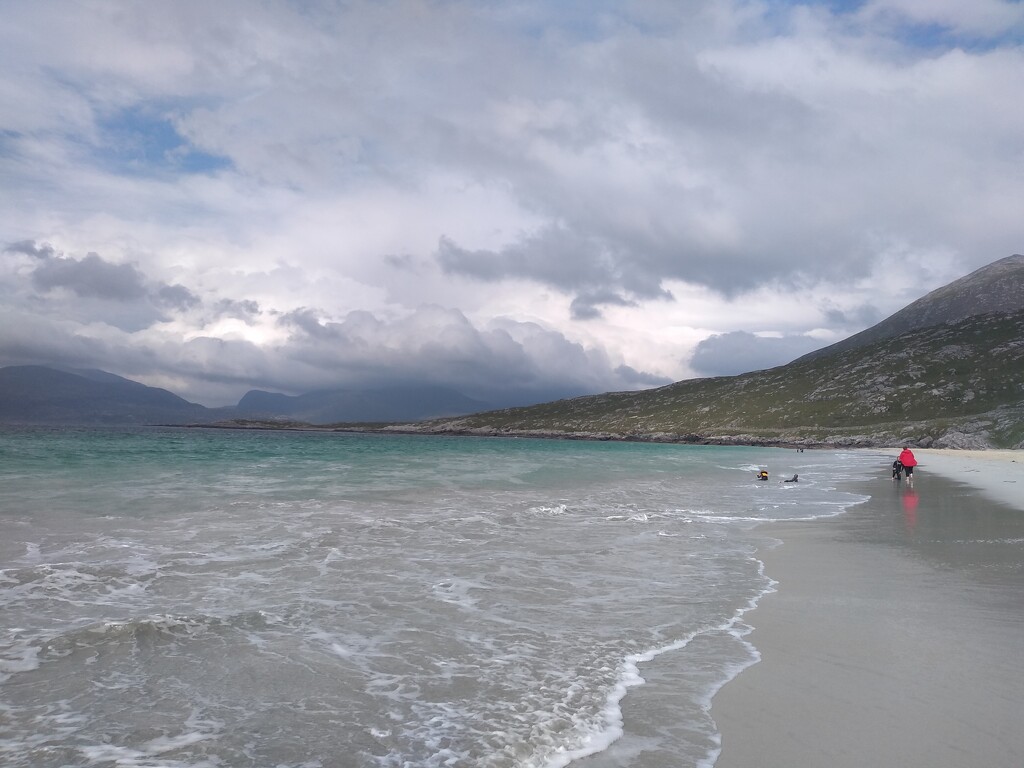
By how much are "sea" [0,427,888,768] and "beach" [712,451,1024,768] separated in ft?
1.81

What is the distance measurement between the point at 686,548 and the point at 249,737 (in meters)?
13.3

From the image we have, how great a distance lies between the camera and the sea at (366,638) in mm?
6129

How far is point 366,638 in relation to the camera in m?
9.45

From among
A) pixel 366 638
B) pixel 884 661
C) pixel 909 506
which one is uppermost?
pixel 884 661

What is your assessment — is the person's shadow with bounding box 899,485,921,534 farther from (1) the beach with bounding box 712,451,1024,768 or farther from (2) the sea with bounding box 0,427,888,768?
(2) the sea with bounding box 0,427,888,768

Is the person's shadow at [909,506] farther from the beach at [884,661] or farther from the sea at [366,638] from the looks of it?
the sea at [366,638]

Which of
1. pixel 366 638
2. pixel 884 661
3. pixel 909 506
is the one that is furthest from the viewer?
pixel 909 506

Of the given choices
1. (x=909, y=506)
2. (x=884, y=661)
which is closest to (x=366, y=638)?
(x=884, y=661)

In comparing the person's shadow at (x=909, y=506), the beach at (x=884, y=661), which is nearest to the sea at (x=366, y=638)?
the beach at (x=884, y=661)

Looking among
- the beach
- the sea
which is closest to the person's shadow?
the beach

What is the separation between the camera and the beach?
582 cm

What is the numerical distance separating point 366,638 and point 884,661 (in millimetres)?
7169

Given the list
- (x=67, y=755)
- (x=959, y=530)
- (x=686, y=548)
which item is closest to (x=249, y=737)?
(x=67, y=755)

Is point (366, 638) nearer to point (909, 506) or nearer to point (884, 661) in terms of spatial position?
point (884, 661)
